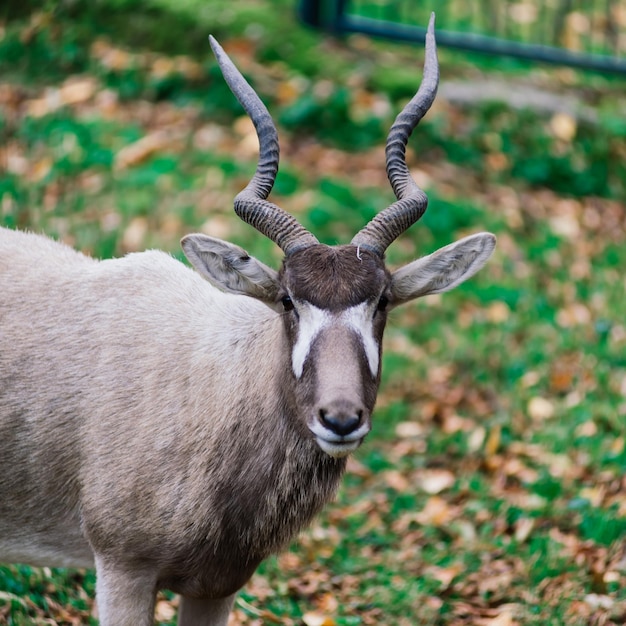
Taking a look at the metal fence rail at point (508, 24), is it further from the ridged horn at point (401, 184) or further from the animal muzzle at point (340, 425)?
the animal muzzle at point (340, 425)

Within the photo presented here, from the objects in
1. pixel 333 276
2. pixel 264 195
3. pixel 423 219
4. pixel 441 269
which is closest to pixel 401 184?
pixel 441 269

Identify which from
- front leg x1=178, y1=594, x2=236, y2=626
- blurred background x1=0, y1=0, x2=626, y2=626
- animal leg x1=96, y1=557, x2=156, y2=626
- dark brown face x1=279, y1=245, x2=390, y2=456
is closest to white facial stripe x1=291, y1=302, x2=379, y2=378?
dark brown face x1=279, y1=245, x2=390, y2=456

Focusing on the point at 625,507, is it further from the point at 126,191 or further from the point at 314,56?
the point at 314,56

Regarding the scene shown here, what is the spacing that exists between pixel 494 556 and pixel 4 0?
982 cm

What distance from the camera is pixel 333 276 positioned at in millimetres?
5113

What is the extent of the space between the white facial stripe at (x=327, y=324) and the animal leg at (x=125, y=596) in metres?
1.29

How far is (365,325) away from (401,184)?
3.19 ft

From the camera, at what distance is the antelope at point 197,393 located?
5207mm

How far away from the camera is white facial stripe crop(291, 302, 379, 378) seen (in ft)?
16.6

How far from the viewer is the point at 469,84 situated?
13609 millimetres

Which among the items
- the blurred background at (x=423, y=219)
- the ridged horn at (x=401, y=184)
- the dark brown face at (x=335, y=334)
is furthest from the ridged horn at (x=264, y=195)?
the blurred background at (x=423, y=219)

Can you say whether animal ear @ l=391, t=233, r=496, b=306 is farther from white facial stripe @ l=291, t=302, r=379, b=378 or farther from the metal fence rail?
the metal fence rail

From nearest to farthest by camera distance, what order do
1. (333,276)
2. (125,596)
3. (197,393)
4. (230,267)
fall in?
(333,276)
(125,596)
(230,267)
(197,393)

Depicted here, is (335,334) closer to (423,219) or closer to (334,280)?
(334,280)
